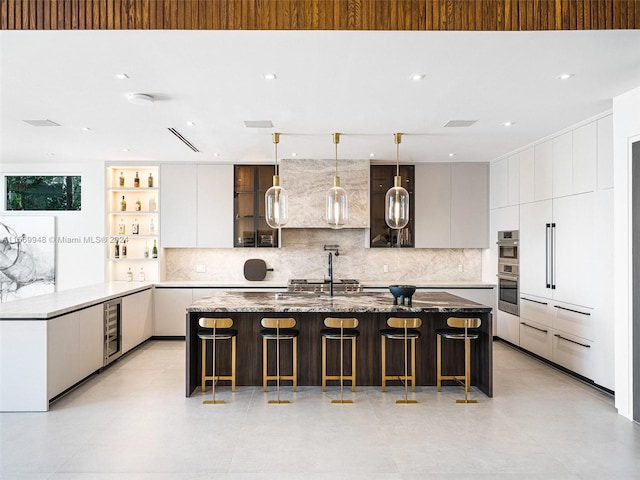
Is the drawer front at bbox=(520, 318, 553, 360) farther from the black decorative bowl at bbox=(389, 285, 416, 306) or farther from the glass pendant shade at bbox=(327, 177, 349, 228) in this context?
the glass pendant shade at bbox=(327, 177, 349, 228)

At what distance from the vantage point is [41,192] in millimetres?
7285

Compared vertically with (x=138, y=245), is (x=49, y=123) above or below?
above

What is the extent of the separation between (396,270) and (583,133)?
3.54m

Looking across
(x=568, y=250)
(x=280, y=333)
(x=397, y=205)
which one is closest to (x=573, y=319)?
(x=568, y=250)

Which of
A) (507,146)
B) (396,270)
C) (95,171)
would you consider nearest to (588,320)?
(507,146)

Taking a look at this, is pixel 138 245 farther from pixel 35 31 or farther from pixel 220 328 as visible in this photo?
pixel 35 31

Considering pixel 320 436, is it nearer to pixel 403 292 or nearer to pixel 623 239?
pixel 403 292

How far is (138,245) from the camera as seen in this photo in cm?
743

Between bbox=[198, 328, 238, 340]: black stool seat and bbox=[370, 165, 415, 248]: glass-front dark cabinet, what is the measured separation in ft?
10.8

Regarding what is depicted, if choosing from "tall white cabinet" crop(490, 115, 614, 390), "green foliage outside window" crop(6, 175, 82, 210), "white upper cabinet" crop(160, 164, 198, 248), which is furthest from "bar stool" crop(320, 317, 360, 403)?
"green foliage outside window" crop(6, 175, 82, 210)

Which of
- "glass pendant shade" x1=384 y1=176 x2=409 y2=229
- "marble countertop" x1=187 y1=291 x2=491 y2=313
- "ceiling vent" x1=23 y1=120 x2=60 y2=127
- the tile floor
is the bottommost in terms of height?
the tile floor

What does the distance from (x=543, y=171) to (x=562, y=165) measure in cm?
41

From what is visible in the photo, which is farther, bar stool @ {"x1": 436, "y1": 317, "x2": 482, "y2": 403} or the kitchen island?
the kitchen island

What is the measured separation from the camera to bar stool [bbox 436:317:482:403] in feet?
14.0
